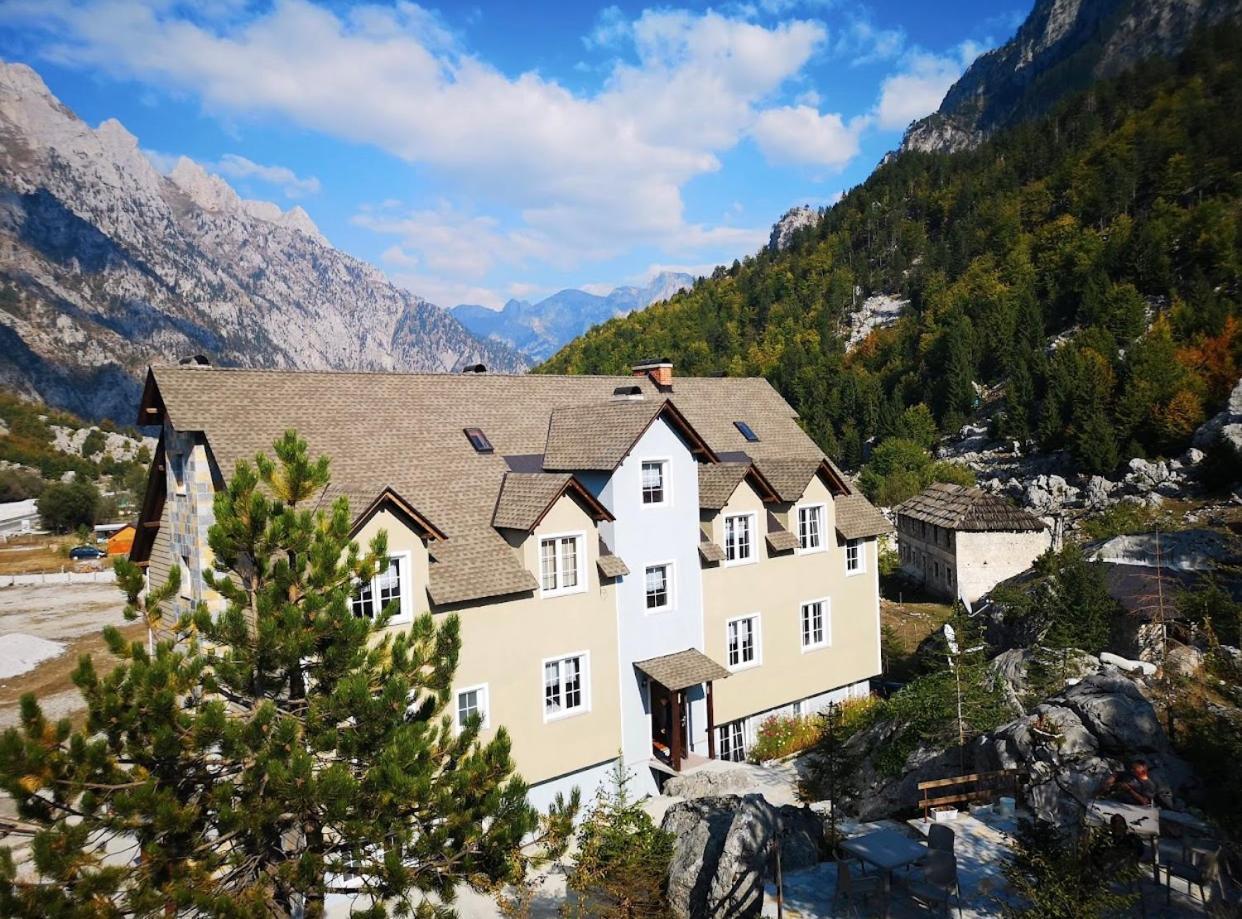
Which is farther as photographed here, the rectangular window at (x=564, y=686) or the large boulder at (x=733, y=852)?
the rectangular window at (x=564, y=686)

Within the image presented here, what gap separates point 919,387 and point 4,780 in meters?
118

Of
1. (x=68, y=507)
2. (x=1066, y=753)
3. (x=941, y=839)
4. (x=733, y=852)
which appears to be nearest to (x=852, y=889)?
(x=941, y=839)

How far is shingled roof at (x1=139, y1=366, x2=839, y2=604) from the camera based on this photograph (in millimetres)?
20141

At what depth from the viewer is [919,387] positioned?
113000 millimetres

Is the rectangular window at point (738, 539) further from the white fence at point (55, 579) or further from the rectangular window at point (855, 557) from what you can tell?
the white fence at point (55, 579)

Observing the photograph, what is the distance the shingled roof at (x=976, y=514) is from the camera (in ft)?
172

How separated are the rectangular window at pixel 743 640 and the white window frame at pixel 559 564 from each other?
6099 mm

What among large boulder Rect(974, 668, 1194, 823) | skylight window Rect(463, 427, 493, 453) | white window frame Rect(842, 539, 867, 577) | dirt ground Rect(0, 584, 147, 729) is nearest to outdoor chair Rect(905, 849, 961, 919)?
large boulder Rect(974, 668, 1194, 823)

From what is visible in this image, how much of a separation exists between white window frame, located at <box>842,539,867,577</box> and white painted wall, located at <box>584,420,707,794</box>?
7.42 m

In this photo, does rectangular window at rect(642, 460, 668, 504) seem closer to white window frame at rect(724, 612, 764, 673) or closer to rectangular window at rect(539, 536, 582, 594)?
rectangular window at rect(539, 536, 582, 594)

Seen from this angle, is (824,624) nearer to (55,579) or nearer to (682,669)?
(682,669)

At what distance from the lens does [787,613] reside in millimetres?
26938

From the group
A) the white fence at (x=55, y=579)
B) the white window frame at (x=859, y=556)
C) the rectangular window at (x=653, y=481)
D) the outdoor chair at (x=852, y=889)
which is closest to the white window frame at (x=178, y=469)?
the rectangular window at (x=653, y=481)

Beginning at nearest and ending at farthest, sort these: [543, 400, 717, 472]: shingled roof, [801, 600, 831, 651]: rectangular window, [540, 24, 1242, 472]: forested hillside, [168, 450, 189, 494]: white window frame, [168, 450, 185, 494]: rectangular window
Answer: [168, 450, 189, 494]: white window frame, [168, 450, 185, 494]: rectangular window, [543, 400, 717, 472]: shingled roof, [801, 600, 831, 651]: rectangular window, [540, 24, 1242, 472]: forested hillside
